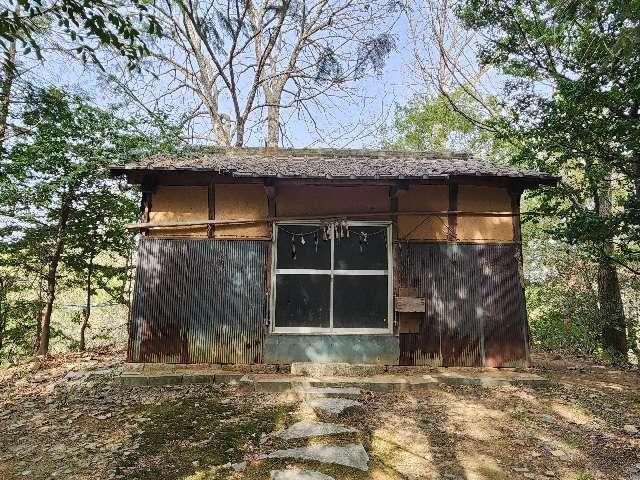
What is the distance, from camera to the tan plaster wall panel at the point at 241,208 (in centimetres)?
760

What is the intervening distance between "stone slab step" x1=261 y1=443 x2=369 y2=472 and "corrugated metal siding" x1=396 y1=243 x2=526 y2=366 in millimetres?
3147

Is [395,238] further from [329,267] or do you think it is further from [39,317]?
[39,317]


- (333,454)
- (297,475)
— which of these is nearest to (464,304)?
(333,454)

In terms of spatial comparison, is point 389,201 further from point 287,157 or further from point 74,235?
point 74,235

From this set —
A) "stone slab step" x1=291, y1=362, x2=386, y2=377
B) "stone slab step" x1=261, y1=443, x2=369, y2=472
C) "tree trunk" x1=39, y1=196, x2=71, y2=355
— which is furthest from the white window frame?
"tree trunk" x1=39, y1=196, x2=71, y2=355

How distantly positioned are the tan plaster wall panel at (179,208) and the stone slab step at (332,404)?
361 centimetres

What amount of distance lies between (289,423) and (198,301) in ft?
10.0

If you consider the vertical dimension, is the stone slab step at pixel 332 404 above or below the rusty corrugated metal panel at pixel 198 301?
below

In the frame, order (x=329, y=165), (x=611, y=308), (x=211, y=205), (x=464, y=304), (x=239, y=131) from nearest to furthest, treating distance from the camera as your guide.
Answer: (x=464, y=304) → (x=211, y=205) → (x=329, y=165) → (x=611, y=308) → (x=239, y=131)

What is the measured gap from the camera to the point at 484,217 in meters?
7.79

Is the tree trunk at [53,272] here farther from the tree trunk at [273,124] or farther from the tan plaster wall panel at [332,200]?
the tree trunk at [273,124]

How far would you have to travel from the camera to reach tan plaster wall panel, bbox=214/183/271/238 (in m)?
7.60

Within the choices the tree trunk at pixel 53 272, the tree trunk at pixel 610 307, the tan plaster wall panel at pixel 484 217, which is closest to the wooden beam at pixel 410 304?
the tan plaster wall panel at pixel 484 217

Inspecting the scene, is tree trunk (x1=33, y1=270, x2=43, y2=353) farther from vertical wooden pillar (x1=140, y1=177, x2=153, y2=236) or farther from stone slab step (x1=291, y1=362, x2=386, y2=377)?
stone slab step (x1=291, y1=362, x2=386, y2=377)
